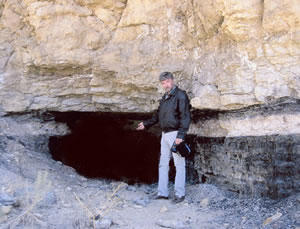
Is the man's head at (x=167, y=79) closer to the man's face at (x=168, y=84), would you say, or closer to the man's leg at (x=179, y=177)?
the man's face at (x=168, y=84)

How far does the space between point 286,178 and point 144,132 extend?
8.96ft

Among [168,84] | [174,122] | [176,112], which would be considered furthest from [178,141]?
[168,84]

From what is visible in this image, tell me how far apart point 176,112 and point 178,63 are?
75 cm

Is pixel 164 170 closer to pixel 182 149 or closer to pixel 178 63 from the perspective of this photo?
pixel 182 149

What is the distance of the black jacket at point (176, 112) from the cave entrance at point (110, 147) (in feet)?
4.16

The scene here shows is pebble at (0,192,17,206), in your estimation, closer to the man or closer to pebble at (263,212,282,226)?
the man

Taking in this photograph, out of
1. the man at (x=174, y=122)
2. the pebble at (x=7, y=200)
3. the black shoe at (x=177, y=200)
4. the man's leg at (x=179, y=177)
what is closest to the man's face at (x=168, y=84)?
the man at (x=174, y=122)

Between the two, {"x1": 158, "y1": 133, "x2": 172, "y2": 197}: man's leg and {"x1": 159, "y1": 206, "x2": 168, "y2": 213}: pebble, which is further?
{"x1": 158, "y1": 133, "x2": 172, "y2": 197}: man's leg

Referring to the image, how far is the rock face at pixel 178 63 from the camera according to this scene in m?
3.82

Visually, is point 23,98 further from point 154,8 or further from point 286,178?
point 286,178

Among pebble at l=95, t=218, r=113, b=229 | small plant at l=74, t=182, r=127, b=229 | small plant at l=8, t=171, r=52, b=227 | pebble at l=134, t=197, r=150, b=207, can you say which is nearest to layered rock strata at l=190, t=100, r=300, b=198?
pebble at l=134, t=197, r=150, b=207

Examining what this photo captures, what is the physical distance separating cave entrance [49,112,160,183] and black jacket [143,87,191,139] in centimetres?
127

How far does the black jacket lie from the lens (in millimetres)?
4270

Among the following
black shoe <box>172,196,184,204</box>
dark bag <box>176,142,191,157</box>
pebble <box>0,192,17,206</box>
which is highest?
dark bag <box>176,142,191,157</box>
